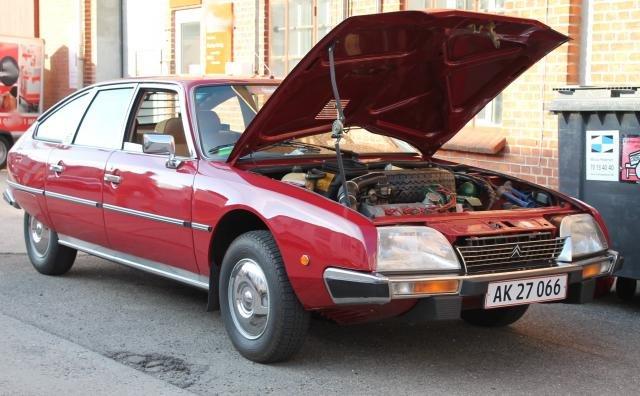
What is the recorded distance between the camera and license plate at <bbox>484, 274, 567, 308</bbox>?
174 inches

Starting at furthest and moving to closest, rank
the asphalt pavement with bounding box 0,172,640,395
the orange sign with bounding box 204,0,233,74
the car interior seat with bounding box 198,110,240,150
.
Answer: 1. the orange sign with bounding box 204,0,233,74
2. the car interior seat with bounding box 198,110,240,150
3. the asphalt pavement with bounding box 0,172,640,395

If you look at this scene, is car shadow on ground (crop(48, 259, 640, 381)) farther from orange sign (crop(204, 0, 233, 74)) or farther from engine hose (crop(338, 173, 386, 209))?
orange sign (crop(204, 0, 233, 74))

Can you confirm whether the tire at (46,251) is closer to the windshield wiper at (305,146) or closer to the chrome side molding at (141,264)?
the chrome side molding at (141,264)

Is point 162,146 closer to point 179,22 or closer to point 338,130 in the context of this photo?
point 338,130

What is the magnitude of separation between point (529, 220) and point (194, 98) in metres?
2.28

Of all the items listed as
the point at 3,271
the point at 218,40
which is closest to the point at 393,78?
the point at 3,271

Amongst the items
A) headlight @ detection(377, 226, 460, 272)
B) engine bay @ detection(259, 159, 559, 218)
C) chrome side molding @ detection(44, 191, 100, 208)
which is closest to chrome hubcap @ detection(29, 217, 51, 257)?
chrome side molding @ detection(44, 191, 100, 208)

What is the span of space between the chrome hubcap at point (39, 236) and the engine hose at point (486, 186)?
3.43 metres

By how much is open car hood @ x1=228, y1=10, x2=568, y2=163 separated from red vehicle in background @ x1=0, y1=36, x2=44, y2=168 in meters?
11.5

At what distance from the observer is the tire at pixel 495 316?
559 centimetres

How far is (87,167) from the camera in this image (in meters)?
6.23

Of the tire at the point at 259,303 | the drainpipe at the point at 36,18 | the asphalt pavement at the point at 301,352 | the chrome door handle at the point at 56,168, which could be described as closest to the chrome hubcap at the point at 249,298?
the tire at the point at 259,303

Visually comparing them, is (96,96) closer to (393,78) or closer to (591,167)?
(393,78)

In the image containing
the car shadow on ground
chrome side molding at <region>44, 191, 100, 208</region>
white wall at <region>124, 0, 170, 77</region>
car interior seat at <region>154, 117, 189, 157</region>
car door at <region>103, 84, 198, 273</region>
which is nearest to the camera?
the car shadow on ground
